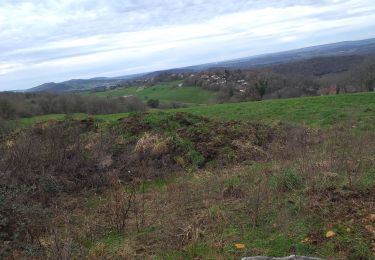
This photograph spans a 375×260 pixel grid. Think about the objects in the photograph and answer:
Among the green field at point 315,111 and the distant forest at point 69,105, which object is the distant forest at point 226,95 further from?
the green field at point 315,111

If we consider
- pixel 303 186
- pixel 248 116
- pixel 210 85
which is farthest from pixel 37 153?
pixel 210 85

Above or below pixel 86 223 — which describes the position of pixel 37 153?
above

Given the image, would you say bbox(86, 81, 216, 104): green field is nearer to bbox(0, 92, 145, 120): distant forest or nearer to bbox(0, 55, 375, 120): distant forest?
bbox(0, 55, 375, 120): distant forest

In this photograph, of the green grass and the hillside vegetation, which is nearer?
the hillside vegetation

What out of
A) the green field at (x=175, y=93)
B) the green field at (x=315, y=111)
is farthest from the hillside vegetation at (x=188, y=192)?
the green field at (x=175, y=93)

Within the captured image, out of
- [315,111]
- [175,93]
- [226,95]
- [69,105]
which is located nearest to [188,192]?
[315,111]

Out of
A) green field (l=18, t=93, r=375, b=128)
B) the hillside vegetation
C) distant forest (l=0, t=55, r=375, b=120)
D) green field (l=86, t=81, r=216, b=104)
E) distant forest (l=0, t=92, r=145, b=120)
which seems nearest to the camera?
the hillside vegetation

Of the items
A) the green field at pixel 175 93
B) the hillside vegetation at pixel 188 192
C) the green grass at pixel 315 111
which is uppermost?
the hillside vegetation at pixel 188 192

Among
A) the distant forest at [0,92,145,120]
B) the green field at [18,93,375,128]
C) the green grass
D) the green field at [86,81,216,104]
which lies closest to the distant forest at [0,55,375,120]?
the distant forest at [0,92,145,120]

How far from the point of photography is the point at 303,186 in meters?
6.36

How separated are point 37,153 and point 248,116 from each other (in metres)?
11.5

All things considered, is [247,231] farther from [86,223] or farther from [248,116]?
[248,116]

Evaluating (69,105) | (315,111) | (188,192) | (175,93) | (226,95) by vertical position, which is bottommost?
(226,95)

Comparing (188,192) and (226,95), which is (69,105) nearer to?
(226,95)
